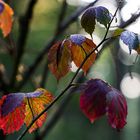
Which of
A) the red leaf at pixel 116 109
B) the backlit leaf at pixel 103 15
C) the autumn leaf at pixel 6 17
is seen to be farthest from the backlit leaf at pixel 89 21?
the autumn leaf at pixel 6 17

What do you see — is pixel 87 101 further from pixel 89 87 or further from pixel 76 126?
pixel 76 126

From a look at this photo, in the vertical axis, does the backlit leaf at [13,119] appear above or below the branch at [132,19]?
below

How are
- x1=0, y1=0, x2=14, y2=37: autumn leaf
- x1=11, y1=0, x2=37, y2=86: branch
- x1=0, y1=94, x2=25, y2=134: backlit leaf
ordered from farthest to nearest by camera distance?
x1=11, y1=0, x2=37, y2=86: branch
x1=0, y1=0, x2=14, y2=37: autumn leaf
x1=0, y1=94, x2=25, y2=134: backlit leaf

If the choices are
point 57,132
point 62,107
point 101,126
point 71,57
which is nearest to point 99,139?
point 101,126

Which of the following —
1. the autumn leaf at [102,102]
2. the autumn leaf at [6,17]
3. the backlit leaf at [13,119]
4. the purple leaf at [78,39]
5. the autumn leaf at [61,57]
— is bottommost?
the backlit leaf at [13,119]

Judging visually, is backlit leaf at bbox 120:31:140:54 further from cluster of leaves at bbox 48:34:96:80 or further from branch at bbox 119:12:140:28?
branch at bbox 119:12:140:28

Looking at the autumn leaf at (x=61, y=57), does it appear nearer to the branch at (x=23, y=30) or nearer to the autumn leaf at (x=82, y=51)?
the autumn leaf at (x=82, y=51)

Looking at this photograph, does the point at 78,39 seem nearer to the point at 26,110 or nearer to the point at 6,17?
the point at 26,110

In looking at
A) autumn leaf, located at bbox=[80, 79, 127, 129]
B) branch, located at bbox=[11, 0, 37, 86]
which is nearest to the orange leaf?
autumn leaf, located at bbox=[80, 79, 127, 129]
